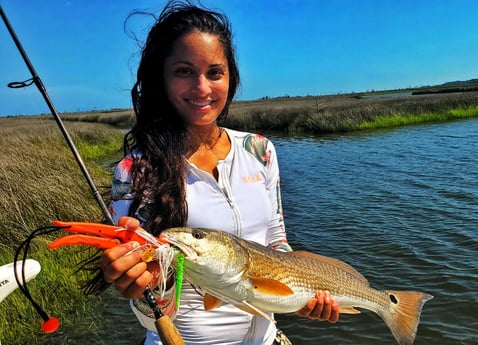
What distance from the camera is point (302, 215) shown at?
1233cm

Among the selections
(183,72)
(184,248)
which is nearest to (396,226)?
(183,72)

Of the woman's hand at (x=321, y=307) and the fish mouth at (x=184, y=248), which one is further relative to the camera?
the woman's hand at (x=321, y=307)

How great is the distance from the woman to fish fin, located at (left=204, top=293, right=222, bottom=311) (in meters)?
0.13

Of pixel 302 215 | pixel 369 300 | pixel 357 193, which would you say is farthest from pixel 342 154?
pixel 369 300

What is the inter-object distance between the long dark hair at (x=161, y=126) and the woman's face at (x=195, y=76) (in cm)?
6

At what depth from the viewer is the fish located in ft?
6.85

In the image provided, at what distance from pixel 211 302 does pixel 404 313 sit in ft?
5.73

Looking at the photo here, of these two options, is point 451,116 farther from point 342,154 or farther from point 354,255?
point 354,255

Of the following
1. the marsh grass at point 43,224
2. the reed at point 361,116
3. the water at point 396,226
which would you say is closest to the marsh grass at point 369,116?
the reed at point 361,116

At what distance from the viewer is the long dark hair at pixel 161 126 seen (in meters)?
2.41

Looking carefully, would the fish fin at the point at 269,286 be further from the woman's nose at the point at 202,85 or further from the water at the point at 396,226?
the water at the point at 396,226

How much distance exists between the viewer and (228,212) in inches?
98.7

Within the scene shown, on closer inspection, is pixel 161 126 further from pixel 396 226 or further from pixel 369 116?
pixel 369 116

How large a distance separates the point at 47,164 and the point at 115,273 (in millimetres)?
10111
